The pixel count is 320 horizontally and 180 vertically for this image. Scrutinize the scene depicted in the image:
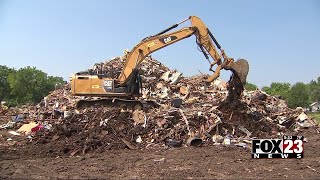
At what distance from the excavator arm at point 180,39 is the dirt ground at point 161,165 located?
3.89 meters

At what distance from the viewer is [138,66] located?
14.8m

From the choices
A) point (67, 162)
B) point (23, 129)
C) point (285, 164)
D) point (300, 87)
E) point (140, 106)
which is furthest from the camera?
point (300, 87)

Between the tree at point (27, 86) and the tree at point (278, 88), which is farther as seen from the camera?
the tree at point (278, 88)

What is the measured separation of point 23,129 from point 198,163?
9.74 metres

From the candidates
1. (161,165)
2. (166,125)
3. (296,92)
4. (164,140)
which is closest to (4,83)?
(296,92)

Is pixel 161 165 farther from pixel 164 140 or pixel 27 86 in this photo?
pixel 27 86

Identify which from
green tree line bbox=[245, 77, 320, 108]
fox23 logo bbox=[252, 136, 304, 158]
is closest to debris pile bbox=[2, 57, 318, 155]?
fox23 logo bbox=[252, 136, 304, 158]

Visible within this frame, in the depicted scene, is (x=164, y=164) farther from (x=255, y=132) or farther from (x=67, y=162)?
(x=255, y=132)

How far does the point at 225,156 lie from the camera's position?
9672mm

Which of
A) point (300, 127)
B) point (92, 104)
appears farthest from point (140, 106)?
point (300, 127)

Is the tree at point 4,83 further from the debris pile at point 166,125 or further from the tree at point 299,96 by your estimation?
the tree at point 299,96

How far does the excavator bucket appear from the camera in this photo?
1320cm

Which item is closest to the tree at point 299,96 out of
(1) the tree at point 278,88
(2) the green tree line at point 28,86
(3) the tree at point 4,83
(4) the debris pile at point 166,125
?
(1) the tree at point 278,88

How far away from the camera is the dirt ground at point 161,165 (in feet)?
24.9
